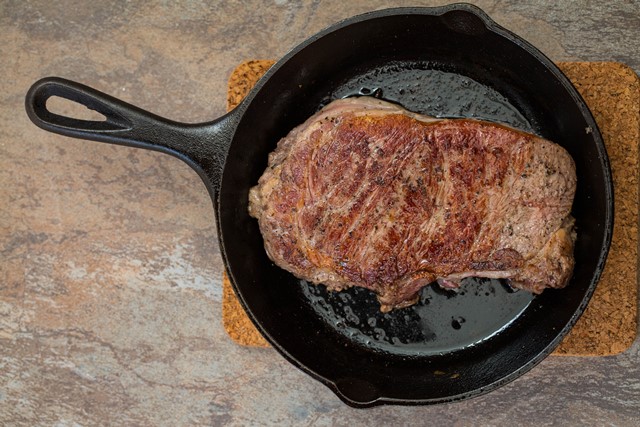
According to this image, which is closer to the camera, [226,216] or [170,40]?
[226,216]

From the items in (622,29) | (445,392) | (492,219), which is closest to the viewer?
(492,219)

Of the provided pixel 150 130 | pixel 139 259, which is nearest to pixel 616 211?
pixel 150 130

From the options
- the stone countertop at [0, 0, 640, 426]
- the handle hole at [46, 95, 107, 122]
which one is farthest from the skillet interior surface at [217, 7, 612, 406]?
the handle hole at [46, 95, 107, 122]

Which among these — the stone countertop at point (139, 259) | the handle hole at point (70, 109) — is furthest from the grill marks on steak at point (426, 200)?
the handle hole at point (70, 109)

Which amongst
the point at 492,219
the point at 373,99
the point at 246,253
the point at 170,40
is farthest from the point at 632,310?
the point at 170,40

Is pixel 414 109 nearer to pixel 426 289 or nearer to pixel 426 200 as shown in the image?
pixel 426 200

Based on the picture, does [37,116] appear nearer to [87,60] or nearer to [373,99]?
[87,60]

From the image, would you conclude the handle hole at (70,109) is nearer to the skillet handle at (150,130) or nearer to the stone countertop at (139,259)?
the stone countertop at (139,259)
